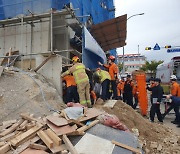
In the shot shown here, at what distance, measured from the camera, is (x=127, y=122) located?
718 centimetres

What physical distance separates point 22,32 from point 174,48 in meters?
21.4

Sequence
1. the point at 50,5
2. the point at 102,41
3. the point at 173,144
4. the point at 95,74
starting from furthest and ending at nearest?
1. the point at 102,41
2. the point at 50,5
3. the point at 95,74
4. the point at 173,144

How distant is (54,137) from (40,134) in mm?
306

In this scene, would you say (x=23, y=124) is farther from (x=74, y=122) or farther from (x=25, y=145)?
(x=74, y=122)

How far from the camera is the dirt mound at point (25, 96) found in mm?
6352

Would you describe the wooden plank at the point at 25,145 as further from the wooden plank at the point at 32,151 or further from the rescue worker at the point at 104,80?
the rescue worker at the point at 104,80

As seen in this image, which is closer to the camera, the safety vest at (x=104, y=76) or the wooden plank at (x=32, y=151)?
the wooden plank at (x=32, y=151)

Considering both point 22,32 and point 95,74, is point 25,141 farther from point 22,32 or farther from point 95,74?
point 22,32

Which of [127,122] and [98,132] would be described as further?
[127,122]

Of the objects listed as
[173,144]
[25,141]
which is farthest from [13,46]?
[173,144]

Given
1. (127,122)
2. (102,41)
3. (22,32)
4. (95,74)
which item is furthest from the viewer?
(102,41)

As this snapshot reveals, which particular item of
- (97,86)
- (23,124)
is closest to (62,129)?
(23,124)

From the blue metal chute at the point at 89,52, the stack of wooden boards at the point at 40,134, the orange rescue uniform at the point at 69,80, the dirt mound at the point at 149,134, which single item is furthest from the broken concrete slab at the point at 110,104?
the stack of wooden boards at the point at 40,134

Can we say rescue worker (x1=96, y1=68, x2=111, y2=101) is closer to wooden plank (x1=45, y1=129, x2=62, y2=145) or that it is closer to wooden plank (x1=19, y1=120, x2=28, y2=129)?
wooden plank (x1=19, y1=120, x2=28, y2=129)
